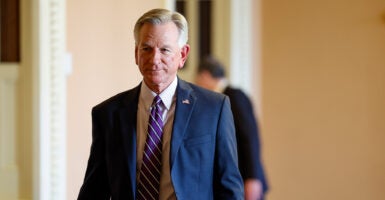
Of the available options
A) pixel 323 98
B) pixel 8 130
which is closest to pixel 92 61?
pixel 8 130

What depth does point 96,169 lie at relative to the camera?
4.77ft

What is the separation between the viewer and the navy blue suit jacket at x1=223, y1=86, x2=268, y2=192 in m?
2.71

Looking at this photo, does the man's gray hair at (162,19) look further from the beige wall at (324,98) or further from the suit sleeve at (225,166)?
the beige wall at (324,98)

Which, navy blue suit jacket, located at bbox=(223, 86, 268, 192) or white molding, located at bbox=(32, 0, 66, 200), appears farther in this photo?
navy blue suit jacket, located at bbox=(223, 86, 268, 192)

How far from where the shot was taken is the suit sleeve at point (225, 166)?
1.43 meters

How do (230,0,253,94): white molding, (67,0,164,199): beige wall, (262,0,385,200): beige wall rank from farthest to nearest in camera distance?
(230,0,253,94): white molding → (262,0,385,200): beige wall → (67,0,164,199): beige wall

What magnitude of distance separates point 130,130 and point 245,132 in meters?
1.36

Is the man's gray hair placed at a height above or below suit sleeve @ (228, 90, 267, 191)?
above

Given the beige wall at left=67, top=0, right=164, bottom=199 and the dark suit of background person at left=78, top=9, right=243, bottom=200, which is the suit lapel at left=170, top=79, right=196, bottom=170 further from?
the beige wall at left=67, top=0, right=164, bottom=199

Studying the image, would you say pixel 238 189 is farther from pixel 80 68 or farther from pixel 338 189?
pixel 338 189

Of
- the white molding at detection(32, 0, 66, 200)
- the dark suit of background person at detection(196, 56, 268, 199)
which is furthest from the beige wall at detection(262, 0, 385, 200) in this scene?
the white molding at detection(32, 0, 66, 200)

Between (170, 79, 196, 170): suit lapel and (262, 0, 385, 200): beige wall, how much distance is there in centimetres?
266

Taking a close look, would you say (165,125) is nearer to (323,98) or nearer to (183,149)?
(183,149)

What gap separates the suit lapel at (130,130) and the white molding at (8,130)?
3.48ft
